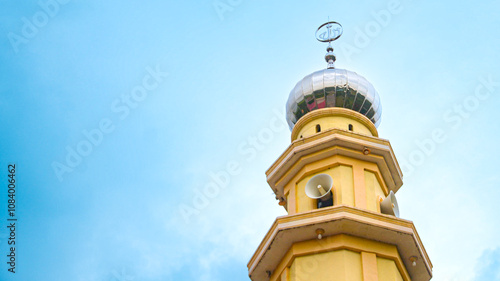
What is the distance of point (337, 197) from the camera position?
19.8 m

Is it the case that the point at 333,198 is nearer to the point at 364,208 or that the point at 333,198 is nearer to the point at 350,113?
the point at 364,208

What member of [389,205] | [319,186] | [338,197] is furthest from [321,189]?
[389,205]

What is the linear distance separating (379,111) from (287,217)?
23.1 ft

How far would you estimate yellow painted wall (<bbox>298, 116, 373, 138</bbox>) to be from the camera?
22.1 meters

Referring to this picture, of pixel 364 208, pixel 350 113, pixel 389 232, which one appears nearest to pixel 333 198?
pixel 364 208

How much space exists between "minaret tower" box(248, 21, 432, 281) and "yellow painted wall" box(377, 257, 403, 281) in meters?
0.03

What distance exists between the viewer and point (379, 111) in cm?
2362

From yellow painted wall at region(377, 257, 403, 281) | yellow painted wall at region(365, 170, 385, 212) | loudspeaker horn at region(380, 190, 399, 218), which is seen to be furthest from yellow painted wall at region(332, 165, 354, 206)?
yellow painted wall at region(377, 257, 403, 281)

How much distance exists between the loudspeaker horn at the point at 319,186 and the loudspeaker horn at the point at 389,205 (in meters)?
1.72

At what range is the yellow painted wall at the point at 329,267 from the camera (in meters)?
17.6

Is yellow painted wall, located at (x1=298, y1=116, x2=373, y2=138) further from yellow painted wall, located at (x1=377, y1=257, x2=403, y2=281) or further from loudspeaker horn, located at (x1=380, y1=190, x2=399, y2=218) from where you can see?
yellow painted wall, located at (x1=377, y1=257, x2=403, y2=281)

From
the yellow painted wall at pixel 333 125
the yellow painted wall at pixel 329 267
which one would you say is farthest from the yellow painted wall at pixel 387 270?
the yellow painted wall at pixel 333 125

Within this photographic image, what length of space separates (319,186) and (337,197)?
64 centimetres

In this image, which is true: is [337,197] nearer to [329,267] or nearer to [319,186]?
[319,186]
